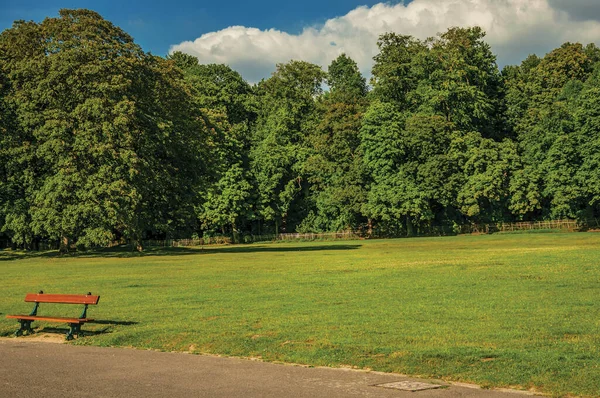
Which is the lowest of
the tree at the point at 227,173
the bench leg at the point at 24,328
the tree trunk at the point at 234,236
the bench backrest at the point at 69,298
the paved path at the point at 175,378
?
the paved path at the point at 175,378

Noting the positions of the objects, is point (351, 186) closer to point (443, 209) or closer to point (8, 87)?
point (443, 209)

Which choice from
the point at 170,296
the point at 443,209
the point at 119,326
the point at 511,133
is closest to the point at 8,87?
the point at 170,296

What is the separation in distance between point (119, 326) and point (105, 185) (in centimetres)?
3629

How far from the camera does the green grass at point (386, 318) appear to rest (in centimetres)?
1193

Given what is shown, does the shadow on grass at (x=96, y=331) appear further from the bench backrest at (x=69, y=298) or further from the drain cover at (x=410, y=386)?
the drain cover at (x=410, y=386)

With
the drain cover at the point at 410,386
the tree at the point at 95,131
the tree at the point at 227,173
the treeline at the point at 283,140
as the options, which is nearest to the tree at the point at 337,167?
the treeline at the point at 283,140

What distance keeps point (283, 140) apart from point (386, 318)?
308 ft

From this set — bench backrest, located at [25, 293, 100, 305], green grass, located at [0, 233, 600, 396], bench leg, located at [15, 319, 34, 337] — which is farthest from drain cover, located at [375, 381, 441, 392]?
bench leg, located at [15, 319, 34, 337]

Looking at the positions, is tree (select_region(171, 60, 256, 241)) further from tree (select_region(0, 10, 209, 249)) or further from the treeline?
tree (select_region(0, 10, 209, 249))

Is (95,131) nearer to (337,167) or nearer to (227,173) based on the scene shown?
(227,173)

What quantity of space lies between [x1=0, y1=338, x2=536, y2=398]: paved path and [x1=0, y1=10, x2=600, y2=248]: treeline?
132 ft

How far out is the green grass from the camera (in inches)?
470

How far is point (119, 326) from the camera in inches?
710

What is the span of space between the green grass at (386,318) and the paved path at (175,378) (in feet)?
2.83
